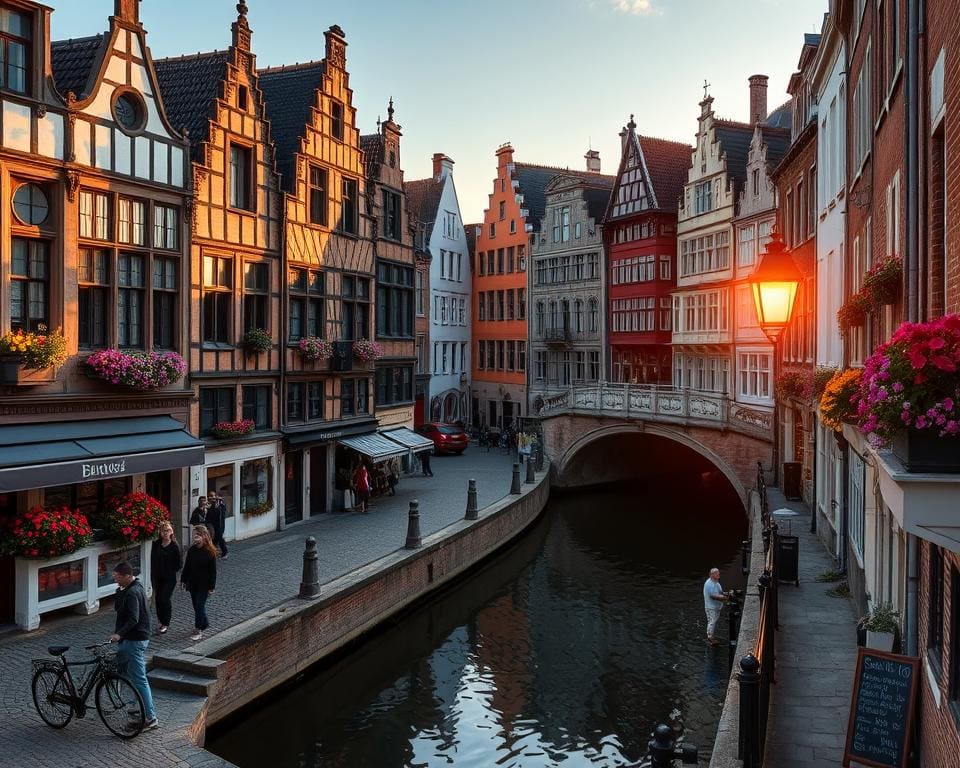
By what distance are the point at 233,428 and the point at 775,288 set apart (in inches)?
552

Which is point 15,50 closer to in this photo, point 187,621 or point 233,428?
point 233,428

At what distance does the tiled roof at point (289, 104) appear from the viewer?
24094 mm

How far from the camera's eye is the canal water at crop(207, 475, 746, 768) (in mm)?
13078

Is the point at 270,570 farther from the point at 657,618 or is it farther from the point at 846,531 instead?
the point at 846,531

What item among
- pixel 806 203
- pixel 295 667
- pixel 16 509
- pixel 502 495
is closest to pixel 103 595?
pixel 16 509

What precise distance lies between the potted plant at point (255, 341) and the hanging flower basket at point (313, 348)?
1.78m

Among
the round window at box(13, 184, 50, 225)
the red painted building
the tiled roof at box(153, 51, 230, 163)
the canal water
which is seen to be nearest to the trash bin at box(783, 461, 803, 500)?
the canal water

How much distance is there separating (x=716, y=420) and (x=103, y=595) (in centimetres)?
1979

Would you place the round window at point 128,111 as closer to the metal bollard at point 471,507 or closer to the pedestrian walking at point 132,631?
the pedestrian walking at point 132,631

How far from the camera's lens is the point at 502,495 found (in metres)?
28.3

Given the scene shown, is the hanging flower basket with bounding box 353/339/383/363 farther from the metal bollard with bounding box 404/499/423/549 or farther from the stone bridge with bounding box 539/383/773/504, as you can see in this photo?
the stone bridge with bounding box 539/383/773/504

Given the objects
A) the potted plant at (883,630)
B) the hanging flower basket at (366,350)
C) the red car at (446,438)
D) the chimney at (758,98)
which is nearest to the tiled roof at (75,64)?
the hanging flower basket at (366,350)

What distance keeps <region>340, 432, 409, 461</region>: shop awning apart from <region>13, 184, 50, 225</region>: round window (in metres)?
11.4

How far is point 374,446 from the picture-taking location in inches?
1021
